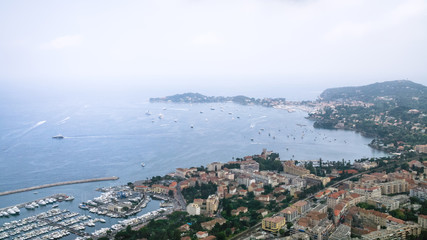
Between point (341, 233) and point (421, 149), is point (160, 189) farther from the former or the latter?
point (421, 149)

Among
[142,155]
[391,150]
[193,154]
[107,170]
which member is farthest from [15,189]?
[391,150]

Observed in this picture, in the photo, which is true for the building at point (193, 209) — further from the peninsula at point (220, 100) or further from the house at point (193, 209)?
the peninsula at point (220, 100)

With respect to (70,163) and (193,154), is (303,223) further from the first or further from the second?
(70,163)

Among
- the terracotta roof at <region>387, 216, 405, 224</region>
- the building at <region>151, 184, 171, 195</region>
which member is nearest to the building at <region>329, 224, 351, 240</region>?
the terracotta roof at <region>387, 216, 405, 224</region>

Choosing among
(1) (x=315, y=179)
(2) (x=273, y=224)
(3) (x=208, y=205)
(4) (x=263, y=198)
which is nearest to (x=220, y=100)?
(1) (x=315, y=179)

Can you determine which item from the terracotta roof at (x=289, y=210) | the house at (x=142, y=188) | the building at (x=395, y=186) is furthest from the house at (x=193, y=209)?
the building at (x=395, y=186)

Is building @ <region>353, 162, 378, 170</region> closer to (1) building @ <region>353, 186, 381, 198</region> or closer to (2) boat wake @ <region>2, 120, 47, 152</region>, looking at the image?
(1) building @ <region>353, 186, 381, 198</region>
